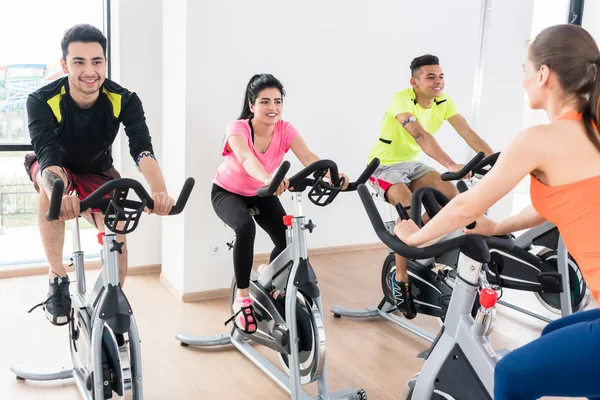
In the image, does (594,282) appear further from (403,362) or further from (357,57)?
(357,57)

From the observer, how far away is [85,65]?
2494mm

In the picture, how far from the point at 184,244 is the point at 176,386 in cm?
128

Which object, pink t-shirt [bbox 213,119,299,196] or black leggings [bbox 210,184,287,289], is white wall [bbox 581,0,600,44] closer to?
pink t-shirt [bbox 213,119,299,196]

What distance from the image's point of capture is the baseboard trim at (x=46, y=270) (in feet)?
13.4

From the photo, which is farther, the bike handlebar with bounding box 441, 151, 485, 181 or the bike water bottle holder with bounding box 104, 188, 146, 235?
the bike handlebar with bounding box 441, 151, 485, 181

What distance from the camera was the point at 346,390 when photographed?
2660 millimetres

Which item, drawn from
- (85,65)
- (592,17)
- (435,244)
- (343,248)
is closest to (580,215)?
(435,244)

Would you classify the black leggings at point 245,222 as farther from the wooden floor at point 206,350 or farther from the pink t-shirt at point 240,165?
the wooden floor at point 206,350

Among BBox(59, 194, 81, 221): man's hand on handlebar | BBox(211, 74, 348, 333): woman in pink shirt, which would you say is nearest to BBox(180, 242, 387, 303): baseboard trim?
BBox(211, 74, 348, 333): woman in pink shirt

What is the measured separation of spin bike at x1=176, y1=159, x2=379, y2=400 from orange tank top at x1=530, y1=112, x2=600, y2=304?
1068 mm

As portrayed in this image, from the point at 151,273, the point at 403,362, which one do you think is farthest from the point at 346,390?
the point at 151,273

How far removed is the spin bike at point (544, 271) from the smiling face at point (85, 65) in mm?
2044

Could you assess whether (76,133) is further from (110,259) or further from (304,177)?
(304,177)

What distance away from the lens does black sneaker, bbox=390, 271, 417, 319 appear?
10.7 feet
